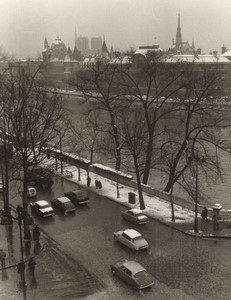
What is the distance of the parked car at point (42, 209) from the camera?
25.1 metres

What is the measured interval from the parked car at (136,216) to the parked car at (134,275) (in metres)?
5.67

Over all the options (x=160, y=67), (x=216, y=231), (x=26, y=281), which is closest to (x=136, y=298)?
(x=26, y=281)

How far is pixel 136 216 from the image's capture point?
2380cm

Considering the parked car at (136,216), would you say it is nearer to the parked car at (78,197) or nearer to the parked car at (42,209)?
the parked car at (78,197)

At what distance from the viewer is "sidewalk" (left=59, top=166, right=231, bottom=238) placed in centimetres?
2281

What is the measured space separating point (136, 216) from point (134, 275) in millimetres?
6597

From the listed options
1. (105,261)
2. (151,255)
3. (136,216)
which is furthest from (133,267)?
(136,216)

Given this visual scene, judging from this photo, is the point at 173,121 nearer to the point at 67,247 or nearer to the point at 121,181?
the point at 121,181

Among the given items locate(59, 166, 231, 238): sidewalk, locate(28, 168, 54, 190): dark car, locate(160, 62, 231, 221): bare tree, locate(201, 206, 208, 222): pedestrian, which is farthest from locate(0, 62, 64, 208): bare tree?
locate(201, 206, 208, 222): pedestrian

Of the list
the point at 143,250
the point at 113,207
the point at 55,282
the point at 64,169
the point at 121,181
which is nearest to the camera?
the point at 55,282

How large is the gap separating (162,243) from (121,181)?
10315 millimetres

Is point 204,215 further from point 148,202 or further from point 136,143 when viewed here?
point 136,143

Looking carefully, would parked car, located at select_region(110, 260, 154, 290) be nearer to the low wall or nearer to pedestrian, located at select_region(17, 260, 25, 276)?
pedestrian, located at select_region(17, 260, 25, 276)

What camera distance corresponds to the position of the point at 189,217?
24.9 metres
